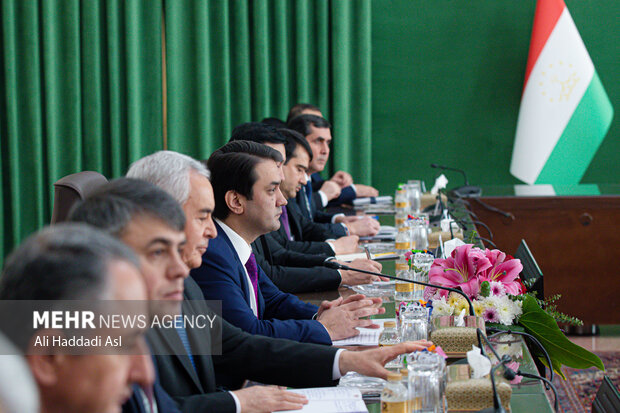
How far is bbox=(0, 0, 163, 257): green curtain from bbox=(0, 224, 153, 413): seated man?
15.3ft

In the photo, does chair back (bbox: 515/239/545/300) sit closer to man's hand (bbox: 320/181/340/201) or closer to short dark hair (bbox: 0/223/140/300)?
short dark hair (bbox: 0/223/140/300)

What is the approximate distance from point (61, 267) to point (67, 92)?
4.81m

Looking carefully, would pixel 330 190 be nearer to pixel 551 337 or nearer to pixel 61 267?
pixel 551 337

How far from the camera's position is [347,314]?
2.16 m

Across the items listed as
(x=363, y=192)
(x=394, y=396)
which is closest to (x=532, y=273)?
(x=394, y=396)

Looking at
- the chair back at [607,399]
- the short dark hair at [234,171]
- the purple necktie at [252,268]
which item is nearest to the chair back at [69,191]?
the short dark hair at [234,171]

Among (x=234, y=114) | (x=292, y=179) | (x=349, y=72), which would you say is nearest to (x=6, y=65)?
(x=234, y=114)

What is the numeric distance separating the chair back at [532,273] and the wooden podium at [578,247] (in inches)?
64.1

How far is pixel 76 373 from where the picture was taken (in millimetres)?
832

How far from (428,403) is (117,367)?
779 mm

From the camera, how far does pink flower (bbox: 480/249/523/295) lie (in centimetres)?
197

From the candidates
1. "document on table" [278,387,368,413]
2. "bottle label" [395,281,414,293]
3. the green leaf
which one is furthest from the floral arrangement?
"document on table" [278,387,368,413]

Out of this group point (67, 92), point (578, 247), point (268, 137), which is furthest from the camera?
point (67, 92)

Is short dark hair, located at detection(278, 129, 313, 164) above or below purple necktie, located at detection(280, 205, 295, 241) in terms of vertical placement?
above
